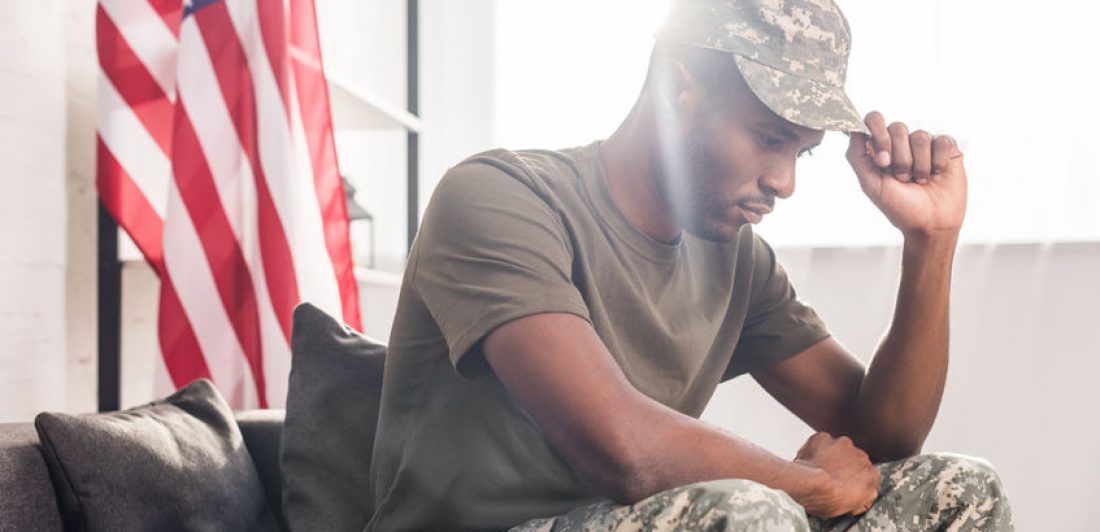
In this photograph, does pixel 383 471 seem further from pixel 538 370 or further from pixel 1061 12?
pixel 1061 12

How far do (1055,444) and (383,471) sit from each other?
2.08 m

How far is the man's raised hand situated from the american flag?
3.84 feet

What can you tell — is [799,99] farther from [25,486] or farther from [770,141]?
[25,486]

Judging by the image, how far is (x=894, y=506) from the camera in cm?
139

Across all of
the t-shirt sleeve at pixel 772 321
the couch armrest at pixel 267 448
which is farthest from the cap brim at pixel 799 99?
the couch armrest at pixel 267 448

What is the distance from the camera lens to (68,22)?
2152 millimetres

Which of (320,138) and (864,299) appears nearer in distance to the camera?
(320,138)

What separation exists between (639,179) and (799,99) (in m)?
0.23

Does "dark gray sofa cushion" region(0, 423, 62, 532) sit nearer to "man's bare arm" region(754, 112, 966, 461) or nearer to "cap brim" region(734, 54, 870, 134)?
"cap brim" region(734, 54, 870, 134)

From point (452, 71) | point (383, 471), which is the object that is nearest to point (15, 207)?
point (383, 471)

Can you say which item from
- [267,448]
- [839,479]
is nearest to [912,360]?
[839,479]

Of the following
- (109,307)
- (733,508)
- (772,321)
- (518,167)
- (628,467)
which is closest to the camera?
(733,508)

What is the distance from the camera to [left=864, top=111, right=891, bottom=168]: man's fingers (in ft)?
5.27

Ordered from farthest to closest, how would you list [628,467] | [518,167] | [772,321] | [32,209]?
[32,209] → [772,321] → [518,167] → [628,467]
